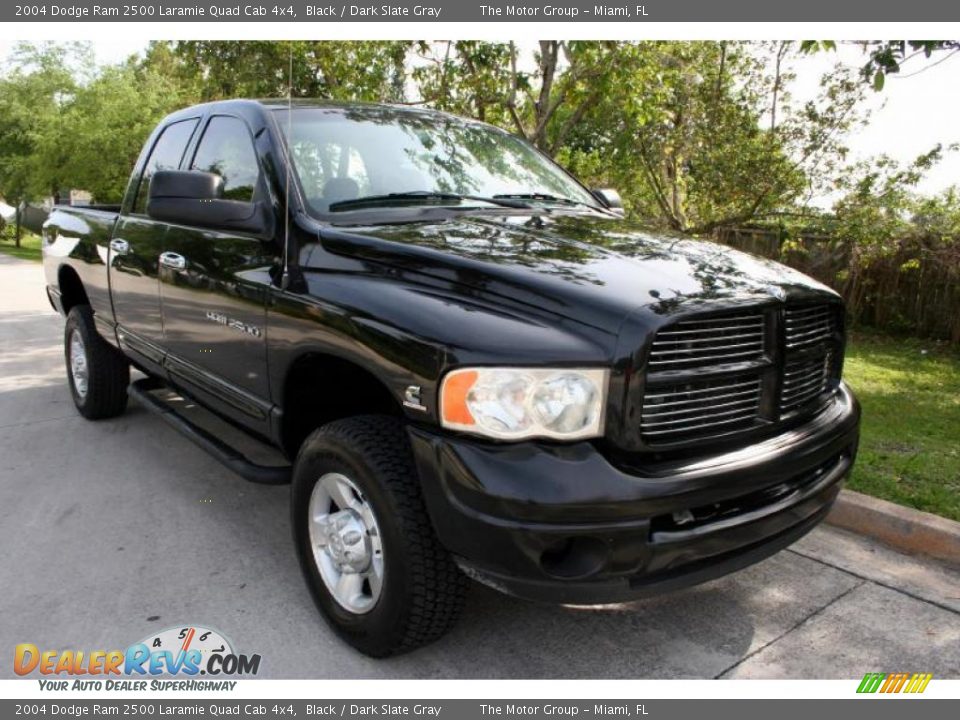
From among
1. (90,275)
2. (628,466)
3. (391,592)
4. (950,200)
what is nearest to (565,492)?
(628,466)

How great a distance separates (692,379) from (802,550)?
1716 millimetres

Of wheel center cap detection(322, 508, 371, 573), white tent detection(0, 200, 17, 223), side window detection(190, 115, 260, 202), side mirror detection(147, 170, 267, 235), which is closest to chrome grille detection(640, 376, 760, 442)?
wheel center cap detection(322, 508, 371, 573)

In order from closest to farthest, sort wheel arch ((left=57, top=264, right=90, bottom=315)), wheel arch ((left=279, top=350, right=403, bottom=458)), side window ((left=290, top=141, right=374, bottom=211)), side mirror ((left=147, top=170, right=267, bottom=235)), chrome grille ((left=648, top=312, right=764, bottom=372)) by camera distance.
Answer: chrome grille ((left=648, top=312, right=764, bottom=372)) → wheel arch ((left=279, top=350, right=403, bottom=458)) → side mirror ((left=147, top=170, right=267, bottom=235)) → side window ((left=290, top=141, right=374, bottom=211)) → wheel arch ((left=57, top=264, right=90, bottom=315))

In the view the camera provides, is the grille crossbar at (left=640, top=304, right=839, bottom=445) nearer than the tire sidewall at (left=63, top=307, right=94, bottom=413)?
Yes

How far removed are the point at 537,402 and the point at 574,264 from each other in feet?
2.02

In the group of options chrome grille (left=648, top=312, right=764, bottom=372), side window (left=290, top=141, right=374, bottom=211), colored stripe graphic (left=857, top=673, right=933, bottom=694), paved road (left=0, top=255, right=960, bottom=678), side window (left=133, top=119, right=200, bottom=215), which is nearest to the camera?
chrome grille (left=648, top=312, right=764, bottom=372)

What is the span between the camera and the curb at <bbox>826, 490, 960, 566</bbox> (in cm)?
356

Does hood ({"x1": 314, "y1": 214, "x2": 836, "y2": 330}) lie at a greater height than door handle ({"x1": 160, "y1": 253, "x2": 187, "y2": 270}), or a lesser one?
greater

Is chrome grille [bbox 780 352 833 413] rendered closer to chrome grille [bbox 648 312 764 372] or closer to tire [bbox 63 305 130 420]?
chrome grille [bbox 648 312 764 372]

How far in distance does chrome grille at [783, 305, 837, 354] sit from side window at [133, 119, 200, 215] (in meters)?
3.18

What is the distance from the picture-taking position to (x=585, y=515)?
2.24 meters

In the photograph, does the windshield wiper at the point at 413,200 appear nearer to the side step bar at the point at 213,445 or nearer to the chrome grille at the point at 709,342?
the side step bar at the point at 213,445

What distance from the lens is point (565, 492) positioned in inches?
87.5

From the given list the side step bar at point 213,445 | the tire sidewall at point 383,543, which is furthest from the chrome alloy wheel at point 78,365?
the tire sidewall at point 383,543
